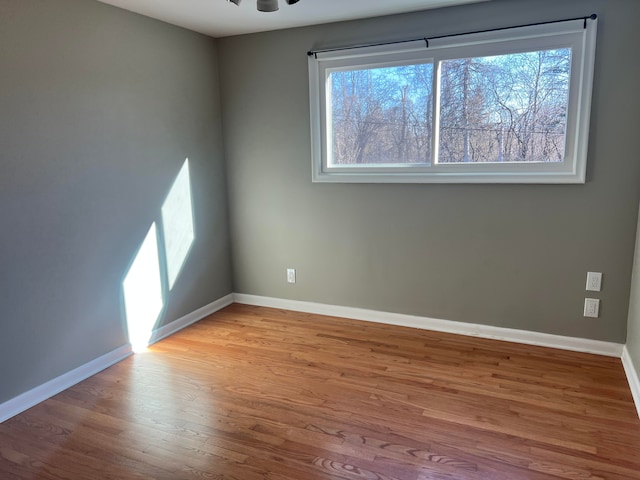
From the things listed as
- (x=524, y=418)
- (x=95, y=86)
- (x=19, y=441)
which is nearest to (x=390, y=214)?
(x=524, y=418)

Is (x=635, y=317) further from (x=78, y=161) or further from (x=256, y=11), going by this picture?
(x=78, y=161)

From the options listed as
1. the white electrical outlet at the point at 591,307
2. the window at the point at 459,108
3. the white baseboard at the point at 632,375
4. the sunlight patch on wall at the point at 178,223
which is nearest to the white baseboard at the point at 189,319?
the sunlight patch on wall at the point at 178,223

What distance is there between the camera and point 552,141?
9.31 ft

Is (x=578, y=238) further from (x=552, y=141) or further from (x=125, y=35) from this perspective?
(x=125, y=35)

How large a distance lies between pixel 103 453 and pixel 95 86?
6.75 ft

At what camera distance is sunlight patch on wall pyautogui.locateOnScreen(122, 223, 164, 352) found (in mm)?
3031

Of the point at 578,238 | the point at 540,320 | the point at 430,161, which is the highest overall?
the point at 430,161

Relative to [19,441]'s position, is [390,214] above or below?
above

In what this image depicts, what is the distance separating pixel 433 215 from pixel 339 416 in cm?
160

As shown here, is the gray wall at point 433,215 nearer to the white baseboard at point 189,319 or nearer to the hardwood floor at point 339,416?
the white baseboard at point 189,319

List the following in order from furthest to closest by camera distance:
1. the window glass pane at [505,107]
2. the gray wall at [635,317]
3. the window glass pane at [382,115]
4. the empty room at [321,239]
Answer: the window glass pane at [382,115], the window glass pane at [505,107], the gray wall at [635,317], the empty room at [321,239]

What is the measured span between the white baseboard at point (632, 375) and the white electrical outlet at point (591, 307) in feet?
0.85

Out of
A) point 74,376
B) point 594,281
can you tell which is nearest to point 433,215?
point 594,281

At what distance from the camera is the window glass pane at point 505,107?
279cm
